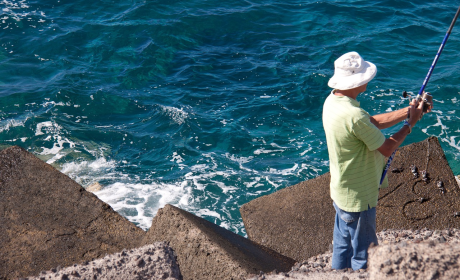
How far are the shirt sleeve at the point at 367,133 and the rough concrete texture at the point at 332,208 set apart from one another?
5.14ft

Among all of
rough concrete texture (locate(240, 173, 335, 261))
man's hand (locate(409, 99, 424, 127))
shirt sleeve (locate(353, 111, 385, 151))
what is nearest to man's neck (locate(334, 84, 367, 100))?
shirt sleeve (locate(353, 111, 385, 151))

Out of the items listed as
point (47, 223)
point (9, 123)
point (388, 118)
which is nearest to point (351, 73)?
point (388, 118)

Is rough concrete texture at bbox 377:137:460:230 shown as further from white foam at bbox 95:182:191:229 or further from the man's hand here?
white foam at bbox 95:182:191:229

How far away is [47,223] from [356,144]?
2890 mm

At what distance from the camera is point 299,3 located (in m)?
13.9

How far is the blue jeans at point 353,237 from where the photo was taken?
10.9ft

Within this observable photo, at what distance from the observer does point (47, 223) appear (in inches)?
161

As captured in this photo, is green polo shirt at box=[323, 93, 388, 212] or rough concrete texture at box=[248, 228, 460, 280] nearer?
rough concrete texture at box=[248, 228, 460, 280]

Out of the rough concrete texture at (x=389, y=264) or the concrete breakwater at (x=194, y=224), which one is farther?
the concrete breakwater at (x=194, y=224)

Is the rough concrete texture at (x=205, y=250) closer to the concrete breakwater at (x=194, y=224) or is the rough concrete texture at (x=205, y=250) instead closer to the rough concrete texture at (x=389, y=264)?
the concrete breakwater at (x=194, y=224)

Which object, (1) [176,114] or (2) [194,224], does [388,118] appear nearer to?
(2) [194,224]

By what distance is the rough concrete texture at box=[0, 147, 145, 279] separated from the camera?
12.5 feet

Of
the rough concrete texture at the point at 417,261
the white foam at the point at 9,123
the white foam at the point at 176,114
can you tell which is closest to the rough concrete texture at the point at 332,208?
the rough concrete texture at the point at 417,261

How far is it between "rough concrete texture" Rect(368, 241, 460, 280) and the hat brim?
3.86 feet
